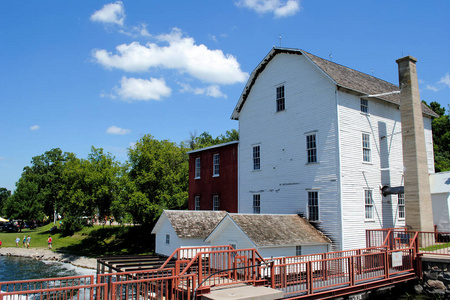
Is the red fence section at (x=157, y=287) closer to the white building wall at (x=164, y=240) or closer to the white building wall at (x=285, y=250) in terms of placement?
the white building wall at (x=285, y=250)

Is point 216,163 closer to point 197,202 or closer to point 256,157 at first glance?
point 197,202

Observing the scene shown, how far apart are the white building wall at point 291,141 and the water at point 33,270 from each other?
1728cm

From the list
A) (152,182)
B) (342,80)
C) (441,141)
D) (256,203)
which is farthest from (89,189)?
(441,141)

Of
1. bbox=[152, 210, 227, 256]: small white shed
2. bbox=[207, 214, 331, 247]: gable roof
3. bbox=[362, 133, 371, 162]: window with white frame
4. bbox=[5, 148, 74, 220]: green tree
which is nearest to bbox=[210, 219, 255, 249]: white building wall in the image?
bbox=[207, 214, 331, 247]: gable roof

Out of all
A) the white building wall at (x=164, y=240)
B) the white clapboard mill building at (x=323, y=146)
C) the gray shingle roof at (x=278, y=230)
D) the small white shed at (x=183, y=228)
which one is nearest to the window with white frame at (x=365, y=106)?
the white clapboard mill building at (x=323, y=146)

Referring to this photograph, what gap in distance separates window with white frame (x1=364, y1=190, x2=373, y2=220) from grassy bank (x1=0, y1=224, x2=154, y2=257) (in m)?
24.8

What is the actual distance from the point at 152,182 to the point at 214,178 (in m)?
11.1

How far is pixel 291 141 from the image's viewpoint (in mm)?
21453

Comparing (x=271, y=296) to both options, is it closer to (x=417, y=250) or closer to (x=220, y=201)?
(x=417, y=250)

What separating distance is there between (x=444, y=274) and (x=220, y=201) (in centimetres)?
1511

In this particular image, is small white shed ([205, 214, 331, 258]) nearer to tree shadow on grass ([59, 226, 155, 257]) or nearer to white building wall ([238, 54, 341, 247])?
white building wall ([238, 54, 341, 247])

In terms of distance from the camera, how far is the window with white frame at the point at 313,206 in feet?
64.1

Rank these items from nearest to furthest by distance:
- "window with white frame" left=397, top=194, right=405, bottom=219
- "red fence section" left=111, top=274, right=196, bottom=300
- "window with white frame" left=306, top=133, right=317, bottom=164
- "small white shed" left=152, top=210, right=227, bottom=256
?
1. "red fence section" left=111, top=274, right=196, bottom=300
2. "window with white frame" left=306, top=133, right=317, bottom=164
3. "window with white frame" left=397, top=194, right=405, bottom=219
4. "small white shed" left=152, top=210, right=227, bottom=256

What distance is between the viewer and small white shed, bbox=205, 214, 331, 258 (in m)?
16.3
